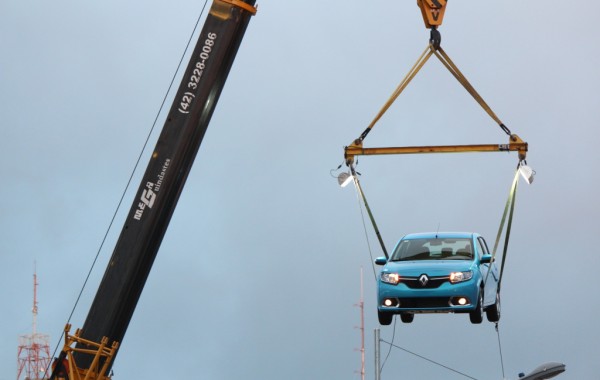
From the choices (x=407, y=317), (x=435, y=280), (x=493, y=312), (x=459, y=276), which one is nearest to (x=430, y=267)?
(x=435, y=280)

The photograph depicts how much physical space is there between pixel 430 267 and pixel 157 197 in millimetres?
5176

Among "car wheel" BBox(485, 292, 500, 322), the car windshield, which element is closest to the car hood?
the car windshield

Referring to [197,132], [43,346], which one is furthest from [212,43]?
[43,346]

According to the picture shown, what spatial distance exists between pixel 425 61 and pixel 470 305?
3.81 metres

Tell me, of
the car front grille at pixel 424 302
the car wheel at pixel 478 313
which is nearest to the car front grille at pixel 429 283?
the car front grille at pixel 424 302

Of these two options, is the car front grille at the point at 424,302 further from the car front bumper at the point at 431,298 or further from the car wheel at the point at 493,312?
the car wheel at the point at 493,312

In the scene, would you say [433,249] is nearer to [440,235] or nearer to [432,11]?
[440,235]

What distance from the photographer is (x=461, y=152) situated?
21.2 metres

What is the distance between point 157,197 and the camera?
18969mm

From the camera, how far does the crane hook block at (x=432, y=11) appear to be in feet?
70.1

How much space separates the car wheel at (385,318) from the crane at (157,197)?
4598 mm

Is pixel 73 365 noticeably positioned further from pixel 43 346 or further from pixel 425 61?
pixel 43 346

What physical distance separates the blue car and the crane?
4.46 m

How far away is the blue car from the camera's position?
21.8 meters
